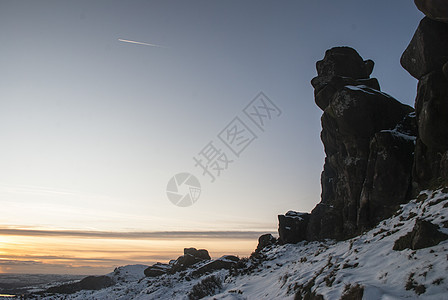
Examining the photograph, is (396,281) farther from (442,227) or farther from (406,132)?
(406,132)

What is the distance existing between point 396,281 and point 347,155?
83.8 feet

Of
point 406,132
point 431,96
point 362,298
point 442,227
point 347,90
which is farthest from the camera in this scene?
point 347,90

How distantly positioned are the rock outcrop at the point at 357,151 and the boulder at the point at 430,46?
6751 millimetres

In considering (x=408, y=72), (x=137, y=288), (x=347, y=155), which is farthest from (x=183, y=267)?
(x=408, y=72)

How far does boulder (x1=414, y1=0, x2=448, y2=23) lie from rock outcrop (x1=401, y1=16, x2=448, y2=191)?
11.3 ft

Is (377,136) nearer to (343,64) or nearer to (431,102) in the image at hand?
(431,102)

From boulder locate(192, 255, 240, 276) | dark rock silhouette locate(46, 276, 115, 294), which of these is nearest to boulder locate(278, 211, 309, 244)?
boulder locate(192, 255, 240, 276)

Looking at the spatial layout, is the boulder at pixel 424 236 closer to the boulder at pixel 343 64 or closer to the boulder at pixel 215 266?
the boulder at pixel 343 64

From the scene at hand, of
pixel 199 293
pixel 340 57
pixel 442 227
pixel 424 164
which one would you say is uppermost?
pixel 340 57

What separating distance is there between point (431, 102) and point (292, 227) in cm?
2236

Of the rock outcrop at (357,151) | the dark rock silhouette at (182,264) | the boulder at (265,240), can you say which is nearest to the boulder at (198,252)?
the dark rock silhouette at (182,264)

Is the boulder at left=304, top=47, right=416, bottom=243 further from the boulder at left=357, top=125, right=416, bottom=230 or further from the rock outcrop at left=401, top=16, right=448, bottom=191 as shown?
the rock outcrop at left=401, top=16, right=448, bottom=191

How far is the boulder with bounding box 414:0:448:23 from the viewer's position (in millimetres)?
17688

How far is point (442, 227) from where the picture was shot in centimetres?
1291
